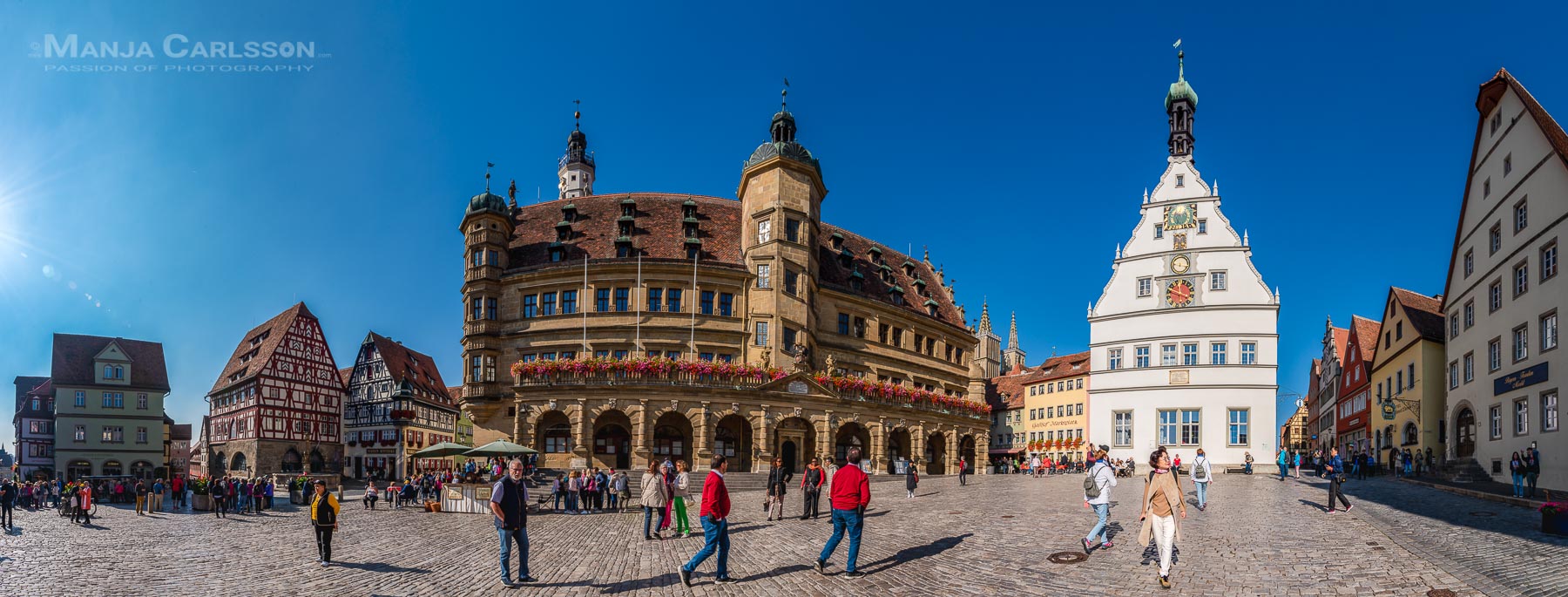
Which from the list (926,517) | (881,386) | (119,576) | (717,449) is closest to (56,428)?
(717,449)

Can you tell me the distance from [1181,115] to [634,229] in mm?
34441

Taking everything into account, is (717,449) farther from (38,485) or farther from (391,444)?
(391,444)

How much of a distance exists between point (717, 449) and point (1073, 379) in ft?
126

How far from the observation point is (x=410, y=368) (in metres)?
76.8

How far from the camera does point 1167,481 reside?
11.4 meters

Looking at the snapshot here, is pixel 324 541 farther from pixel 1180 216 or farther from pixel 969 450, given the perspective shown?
A: pixel 969 450

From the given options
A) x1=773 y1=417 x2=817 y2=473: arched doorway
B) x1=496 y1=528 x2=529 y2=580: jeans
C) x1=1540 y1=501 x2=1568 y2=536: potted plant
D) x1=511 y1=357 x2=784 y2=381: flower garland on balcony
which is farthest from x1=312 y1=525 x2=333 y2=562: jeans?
x1=773 y1=417 x2=817 y2=473: arched doorway

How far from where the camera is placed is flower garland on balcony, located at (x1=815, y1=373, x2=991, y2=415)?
44.5 m

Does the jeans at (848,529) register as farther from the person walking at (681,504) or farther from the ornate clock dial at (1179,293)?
the ornate clock dial at (1179,293)

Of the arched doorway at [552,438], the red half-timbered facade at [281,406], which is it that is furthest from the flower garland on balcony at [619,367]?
the red half-timbered facade at [281,406]

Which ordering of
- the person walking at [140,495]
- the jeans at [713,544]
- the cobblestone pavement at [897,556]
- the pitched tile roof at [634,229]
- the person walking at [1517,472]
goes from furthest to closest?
the pitched tile roof at [634,229] → the person walking at [140,495] → the person walking at [1517,472] → the cobblestone pavement at [897,556] → the jeans at [713,544]

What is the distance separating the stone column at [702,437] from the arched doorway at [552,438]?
5762 mm

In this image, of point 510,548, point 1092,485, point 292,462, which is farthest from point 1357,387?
point 292,462

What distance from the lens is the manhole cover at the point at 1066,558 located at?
13526 millimetres
